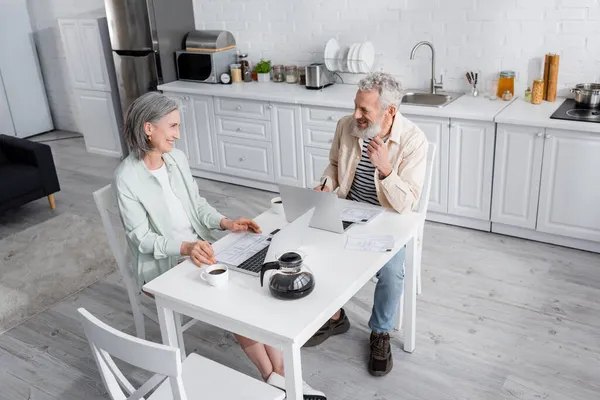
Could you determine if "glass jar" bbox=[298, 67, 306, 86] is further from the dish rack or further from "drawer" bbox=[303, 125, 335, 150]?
"drawer" bbox=[303, 125, 335, 150]

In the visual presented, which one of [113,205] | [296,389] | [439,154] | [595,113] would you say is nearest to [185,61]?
[439,154]

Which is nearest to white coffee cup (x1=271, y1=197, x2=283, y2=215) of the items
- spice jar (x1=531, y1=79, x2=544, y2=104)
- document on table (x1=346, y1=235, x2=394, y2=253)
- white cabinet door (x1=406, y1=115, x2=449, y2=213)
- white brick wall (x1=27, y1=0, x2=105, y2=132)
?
document on table (x1=346, y1=235, x2=394, y2=253)

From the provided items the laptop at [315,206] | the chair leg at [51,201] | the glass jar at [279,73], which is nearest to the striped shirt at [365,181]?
the laptop at [315,206]

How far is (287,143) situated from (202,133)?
86 cm

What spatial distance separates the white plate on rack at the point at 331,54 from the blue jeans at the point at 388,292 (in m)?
2.31

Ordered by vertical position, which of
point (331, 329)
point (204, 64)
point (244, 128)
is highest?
point (204, 64)

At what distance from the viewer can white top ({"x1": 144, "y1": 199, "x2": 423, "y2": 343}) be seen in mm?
1821

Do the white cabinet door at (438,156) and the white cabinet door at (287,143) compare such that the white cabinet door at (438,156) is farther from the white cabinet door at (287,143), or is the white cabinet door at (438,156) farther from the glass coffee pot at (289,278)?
the glass coffee pot at (289,278)

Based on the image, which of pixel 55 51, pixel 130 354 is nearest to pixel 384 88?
pixel 130 354

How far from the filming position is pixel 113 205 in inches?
103

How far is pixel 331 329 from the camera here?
114 inches

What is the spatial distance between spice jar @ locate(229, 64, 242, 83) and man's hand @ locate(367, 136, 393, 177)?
2771 mm

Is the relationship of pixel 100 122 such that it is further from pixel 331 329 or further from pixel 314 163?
pixel 331 329

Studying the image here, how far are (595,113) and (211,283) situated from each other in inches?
103
